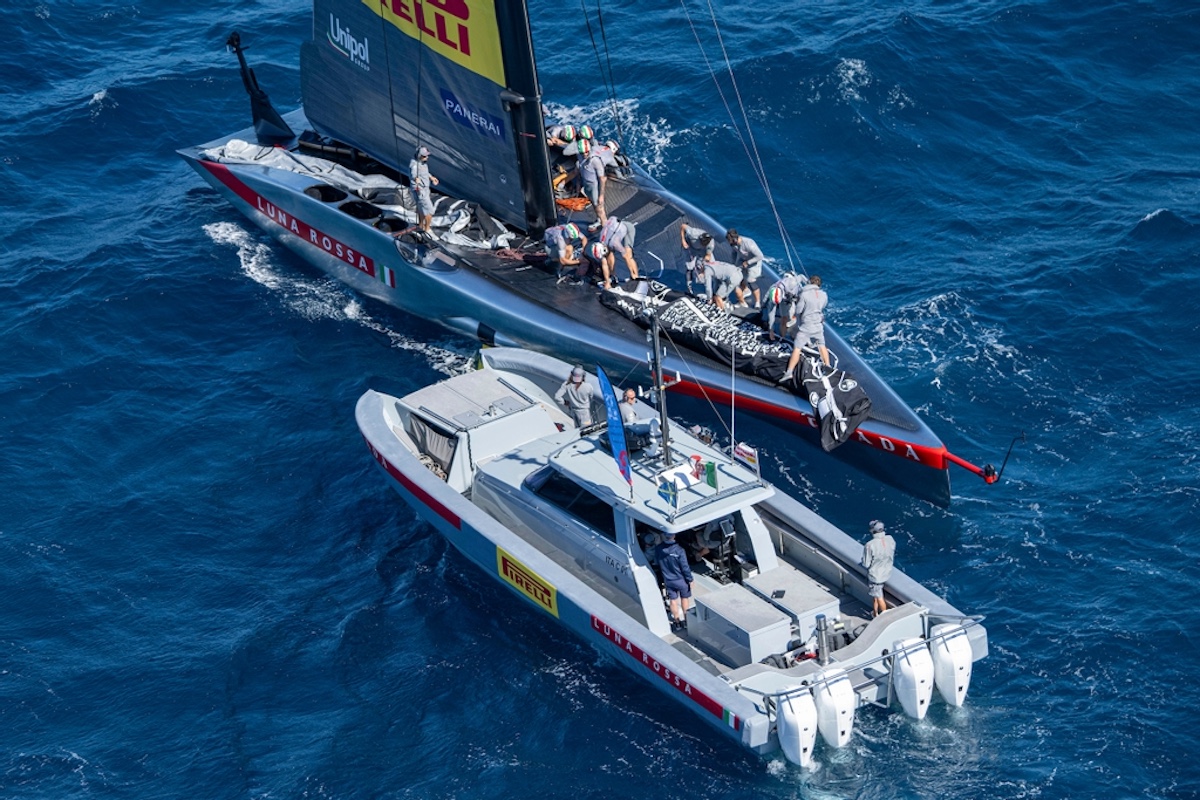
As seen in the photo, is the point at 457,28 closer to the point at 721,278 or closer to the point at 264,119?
the point at 264,119

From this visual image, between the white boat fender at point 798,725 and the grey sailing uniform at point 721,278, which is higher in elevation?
the grey sailing uniform at point 721,278

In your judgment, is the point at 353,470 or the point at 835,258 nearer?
the point at 353,470

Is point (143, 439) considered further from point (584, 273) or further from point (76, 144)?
point (76, 144)

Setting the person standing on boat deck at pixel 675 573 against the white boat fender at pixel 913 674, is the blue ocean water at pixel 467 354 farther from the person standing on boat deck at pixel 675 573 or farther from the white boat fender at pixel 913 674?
the person standing on boat deck at pixel 675 573

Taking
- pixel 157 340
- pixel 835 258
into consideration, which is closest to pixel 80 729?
pixel 157 340

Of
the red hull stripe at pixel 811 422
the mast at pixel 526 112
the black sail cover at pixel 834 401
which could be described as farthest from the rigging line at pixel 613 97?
the black sail cover at pixel 834 401

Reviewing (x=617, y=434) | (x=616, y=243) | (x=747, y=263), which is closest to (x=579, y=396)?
(x=617, y=434)

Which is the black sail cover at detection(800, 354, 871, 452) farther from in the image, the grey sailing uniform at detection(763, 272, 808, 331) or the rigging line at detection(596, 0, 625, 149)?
the rigging line at detection(596, 0, 625, 149)
